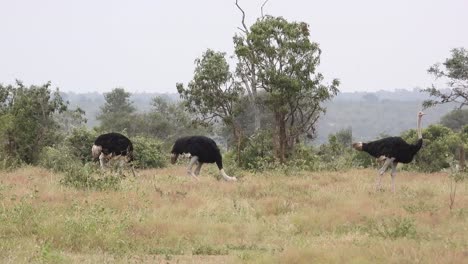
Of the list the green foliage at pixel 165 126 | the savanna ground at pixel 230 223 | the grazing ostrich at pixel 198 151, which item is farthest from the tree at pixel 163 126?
the savanna ground at pixel 230 223

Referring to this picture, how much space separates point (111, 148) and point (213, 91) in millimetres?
8369

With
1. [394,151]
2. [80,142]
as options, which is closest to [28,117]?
[80,142]

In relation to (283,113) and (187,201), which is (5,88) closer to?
(283,113)

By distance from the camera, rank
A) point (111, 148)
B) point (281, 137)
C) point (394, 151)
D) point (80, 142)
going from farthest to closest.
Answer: point (80, 142) < point (281, 137) < point (111, 148) < point (394, 151)

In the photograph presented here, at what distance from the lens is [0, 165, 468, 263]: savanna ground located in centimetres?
869

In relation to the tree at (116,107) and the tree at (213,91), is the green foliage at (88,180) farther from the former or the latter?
the tree at (116,107)

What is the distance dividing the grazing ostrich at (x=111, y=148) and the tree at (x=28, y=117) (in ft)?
22.9

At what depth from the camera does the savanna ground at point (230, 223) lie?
869 centimetres

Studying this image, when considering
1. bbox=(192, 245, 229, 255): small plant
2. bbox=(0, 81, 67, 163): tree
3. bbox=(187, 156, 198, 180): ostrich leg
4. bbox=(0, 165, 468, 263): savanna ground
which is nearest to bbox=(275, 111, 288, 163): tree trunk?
bbox=(187, 156, 198, 180): ostrich leg

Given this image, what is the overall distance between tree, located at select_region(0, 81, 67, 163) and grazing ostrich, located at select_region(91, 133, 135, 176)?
6980mm

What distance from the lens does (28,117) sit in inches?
990

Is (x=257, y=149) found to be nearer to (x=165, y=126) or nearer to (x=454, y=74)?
(x=454, y=74)

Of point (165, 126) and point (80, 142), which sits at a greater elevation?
point (80, 142)

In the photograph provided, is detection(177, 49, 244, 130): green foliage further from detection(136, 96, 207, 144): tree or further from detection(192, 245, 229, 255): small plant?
detection(136, 96, 207, 144): tree
